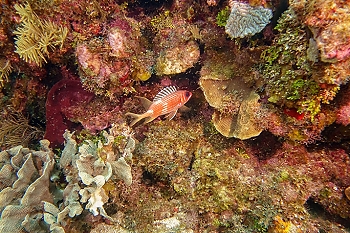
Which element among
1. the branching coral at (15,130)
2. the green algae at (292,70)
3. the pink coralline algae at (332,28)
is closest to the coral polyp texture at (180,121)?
the green algae at (292,70)

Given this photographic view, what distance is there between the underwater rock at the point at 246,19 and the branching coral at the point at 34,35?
240 centimetres

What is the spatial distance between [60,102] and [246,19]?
3144mm

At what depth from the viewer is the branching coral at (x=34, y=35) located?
3488 millimetres

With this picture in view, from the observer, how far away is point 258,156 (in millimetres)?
3639

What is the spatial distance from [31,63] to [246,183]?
372 centimetres

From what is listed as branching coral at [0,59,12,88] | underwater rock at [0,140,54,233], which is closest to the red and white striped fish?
underwater rock at [0,140,54,233]

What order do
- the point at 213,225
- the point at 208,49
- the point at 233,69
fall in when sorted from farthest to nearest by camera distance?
the point at 208,49 → the point at 233,69 → the point at 213,225

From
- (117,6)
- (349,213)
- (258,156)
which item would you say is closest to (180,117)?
(258,156)

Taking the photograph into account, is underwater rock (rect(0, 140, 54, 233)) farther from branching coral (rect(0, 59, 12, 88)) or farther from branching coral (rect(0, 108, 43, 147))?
branching coral (rect(0, 59, 12, 88))

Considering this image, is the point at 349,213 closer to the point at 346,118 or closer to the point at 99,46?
the point at 346,118

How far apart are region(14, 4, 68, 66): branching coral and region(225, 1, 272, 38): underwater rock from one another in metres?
2.40

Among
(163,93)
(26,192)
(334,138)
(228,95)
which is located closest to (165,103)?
(163,93)

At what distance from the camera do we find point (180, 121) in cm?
415

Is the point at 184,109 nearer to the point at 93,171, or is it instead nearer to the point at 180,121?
the point at 180,121
